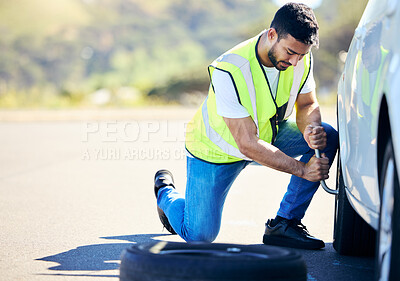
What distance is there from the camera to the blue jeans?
4.61 meters

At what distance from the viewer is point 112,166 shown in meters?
9.46

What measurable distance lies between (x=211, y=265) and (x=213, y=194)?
1822mm

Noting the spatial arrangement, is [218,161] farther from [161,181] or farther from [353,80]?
[353,80]

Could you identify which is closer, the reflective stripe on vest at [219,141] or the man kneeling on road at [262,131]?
the man kneeling on road at [262,131]

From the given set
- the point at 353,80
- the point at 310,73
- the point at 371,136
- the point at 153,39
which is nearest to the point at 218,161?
the point at 310,73

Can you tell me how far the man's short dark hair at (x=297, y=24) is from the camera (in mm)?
4059

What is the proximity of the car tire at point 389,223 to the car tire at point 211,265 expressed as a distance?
34 cm

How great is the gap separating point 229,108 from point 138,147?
786cm

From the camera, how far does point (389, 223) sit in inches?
110

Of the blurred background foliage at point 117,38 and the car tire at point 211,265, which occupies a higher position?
the blurred background foliage at point 117,38

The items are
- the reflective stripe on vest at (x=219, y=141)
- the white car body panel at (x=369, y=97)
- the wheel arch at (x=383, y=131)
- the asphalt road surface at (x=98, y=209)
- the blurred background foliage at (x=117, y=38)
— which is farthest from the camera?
the blurred background foliage at (x=117, y=38)

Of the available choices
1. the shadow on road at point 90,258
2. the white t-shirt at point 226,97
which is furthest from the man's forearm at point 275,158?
the shadow on road at point 90,258

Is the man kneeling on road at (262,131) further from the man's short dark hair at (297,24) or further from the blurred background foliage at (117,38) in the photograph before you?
the blurred background foliage at (117,38)

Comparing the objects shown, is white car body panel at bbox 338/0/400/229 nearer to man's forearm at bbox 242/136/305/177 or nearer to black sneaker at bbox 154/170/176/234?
man's forearm at bbox 242/136/305/177
